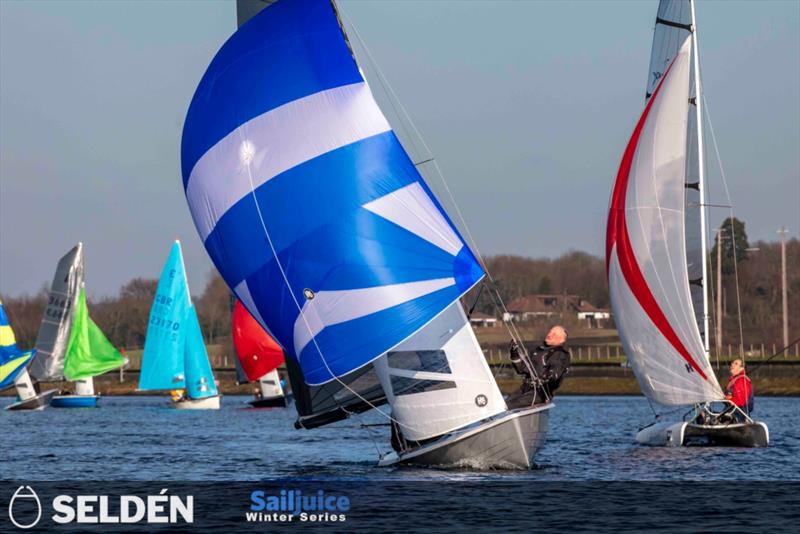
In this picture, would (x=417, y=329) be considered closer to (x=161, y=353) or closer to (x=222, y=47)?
(x=222, y=47)

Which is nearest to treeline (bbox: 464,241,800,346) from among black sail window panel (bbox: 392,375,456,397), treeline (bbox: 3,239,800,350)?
treeline (bbox: 3,239,800,350)

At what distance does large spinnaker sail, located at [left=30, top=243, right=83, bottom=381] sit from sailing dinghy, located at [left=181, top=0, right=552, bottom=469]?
53.2 metres

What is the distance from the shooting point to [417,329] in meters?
22.0

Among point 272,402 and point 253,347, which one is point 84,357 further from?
point 253,347

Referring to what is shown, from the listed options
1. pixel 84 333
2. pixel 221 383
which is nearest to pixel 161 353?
pixel 84 333

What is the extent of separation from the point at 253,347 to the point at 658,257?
108 ft

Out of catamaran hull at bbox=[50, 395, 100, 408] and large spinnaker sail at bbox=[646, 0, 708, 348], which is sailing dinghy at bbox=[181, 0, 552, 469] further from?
catamaran hull at bbox=[50, 395, 100, 408]

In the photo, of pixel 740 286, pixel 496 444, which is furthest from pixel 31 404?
pixel 740 286

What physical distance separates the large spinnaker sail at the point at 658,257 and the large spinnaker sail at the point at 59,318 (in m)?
47.7

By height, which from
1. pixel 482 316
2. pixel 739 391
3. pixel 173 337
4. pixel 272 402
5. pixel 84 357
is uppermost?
pixel 482 316

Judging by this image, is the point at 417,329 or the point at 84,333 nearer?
the point at 417,329

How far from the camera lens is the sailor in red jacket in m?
31.1

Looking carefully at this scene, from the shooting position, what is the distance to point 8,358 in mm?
67312

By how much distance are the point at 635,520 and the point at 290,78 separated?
935 cm
